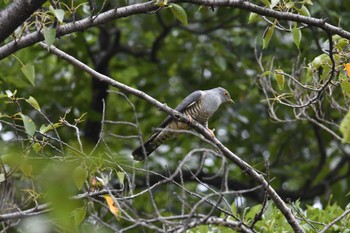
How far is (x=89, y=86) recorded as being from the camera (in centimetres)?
870

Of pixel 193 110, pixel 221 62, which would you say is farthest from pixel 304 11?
pixel 221 62

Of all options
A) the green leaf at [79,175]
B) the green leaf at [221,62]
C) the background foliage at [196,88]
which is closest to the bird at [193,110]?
the background foliage at [196,88]

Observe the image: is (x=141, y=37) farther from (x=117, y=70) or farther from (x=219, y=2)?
(x=219, y=2)

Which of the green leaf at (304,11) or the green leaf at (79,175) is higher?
the green leaf at (304,11)

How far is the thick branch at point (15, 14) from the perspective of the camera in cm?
343

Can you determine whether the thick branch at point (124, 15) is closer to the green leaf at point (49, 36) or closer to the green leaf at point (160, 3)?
the green leaf at point (160, 3)

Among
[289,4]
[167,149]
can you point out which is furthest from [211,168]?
[289,4]

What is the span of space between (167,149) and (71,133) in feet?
6.44

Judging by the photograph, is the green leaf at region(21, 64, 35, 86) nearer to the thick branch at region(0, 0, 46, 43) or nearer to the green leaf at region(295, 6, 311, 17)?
the thick branch at region(0, 0, 46, 43)

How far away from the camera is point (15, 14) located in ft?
11.4

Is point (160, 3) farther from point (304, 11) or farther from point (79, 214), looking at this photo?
point (79, 214)

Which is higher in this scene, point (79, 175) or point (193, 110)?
point (79, 175)

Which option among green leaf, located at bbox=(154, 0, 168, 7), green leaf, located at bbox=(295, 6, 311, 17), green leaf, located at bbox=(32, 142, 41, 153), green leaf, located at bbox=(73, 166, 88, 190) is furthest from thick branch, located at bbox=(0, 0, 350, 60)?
green leaf, located at bbox=(73, 166, 88, 190)

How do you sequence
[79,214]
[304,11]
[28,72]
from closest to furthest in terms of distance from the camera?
[79,214] < [28,72] < [304,11]
